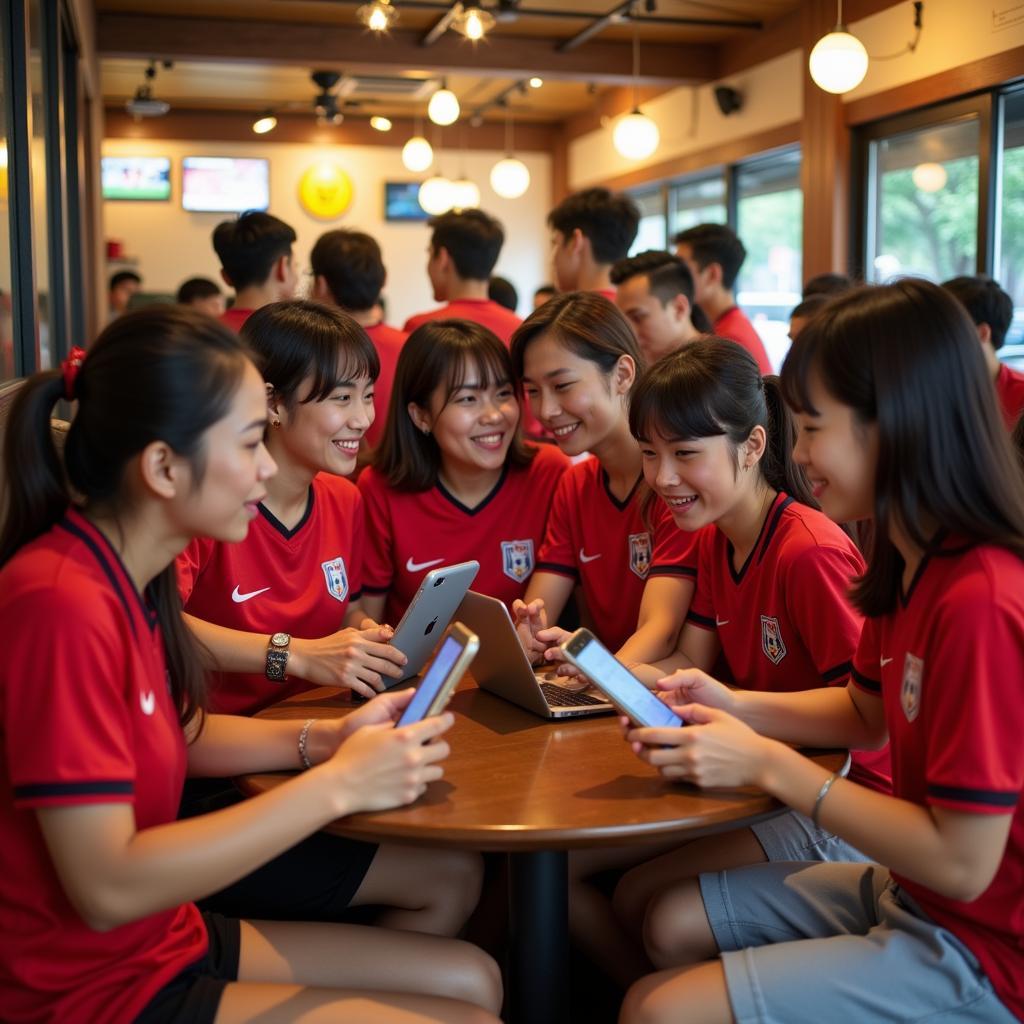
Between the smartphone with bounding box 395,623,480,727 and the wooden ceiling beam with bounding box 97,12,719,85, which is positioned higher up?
the wooden ceiling beam with bounding box 97,12,719,85

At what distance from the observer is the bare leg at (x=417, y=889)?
2029 mm

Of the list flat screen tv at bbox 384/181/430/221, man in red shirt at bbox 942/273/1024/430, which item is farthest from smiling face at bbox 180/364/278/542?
flat screen tv at bbox 384/181/430/221

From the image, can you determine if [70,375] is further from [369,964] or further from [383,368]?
[383,368]

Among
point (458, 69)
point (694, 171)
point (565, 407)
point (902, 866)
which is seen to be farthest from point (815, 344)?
point (694, 171)

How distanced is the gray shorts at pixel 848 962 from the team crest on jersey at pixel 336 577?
43.1 inches

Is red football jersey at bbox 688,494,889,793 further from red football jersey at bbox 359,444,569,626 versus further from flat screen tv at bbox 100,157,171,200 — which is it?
flat screen tv at bbox 100,157,171,200

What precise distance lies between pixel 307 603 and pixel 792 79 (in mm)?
6387

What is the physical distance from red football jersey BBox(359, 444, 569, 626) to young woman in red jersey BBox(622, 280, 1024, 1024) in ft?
4.11

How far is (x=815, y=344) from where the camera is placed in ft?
5.25

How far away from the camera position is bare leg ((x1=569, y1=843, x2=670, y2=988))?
2150mm

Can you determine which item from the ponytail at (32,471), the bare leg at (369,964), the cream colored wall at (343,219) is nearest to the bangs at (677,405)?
the bare leg at (369,964)

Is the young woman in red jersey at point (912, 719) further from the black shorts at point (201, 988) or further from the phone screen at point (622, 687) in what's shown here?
the black shorts at point (201, 988)

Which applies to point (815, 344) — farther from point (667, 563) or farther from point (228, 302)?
point (228, 302)

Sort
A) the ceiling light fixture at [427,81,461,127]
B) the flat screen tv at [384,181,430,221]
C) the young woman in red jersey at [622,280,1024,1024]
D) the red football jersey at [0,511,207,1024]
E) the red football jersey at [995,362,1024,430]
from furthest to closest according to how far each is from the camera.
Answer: the flat screen tv at [384,181,430,221] < the ceiling light fixture at [427,81,461,127] < the red football jersey at [995,362,1024,430] < the young woman in red jersey at [622,280,1024,1024] < the red football jersey at [0,511,207,1024]
